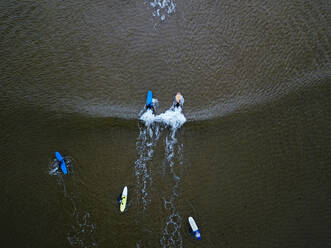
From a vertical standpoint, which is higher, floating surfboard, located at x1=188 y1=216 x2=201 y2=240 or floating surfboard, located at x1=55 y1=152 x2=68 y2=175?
floating surfboard, located at x1=55 y1=152 x2=68 y2=175

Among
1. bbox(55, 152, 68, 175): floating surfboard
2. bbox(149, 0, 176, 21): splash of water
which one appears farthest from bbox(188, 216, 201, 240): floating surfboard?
bbox(149, 0, 176, 21): splash of water

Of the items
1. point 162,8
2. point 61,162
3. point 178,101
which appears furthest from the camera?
point 162,8

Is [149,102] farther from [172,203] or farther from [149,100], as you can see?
[172,203]

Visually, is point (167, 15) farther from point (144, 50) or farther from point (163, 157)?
point (163, 157)

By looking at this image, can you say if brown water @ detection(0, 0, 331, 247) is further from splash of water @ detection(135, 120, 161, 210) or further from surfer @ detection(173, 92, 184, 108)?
surfer @ detection(173, 92, 184, 108)

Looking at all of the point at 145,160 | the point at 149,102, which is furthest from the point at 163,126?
the point at 145,160

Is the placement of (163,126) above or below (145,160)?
above

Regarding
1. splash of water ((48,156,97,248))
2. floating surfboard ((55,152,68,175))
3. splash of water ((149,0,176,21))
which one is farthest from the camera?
splash of water ((149,0,176,21))

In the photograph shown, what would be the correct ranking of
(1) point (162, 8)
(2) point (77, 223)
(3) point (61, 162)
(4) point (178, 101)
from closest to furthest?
(3) point (61, 162) < (2) point (77, 223) < (4) point (178, 101) < (1) point (162, 8)

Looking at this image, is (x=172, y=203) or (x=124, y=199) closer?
(x=124, y=199)

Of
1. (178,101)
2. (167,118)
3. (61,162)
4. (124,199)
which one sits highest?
(178,101)

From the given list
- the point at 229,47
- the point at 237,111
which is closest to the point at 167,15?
the point at 229,47
